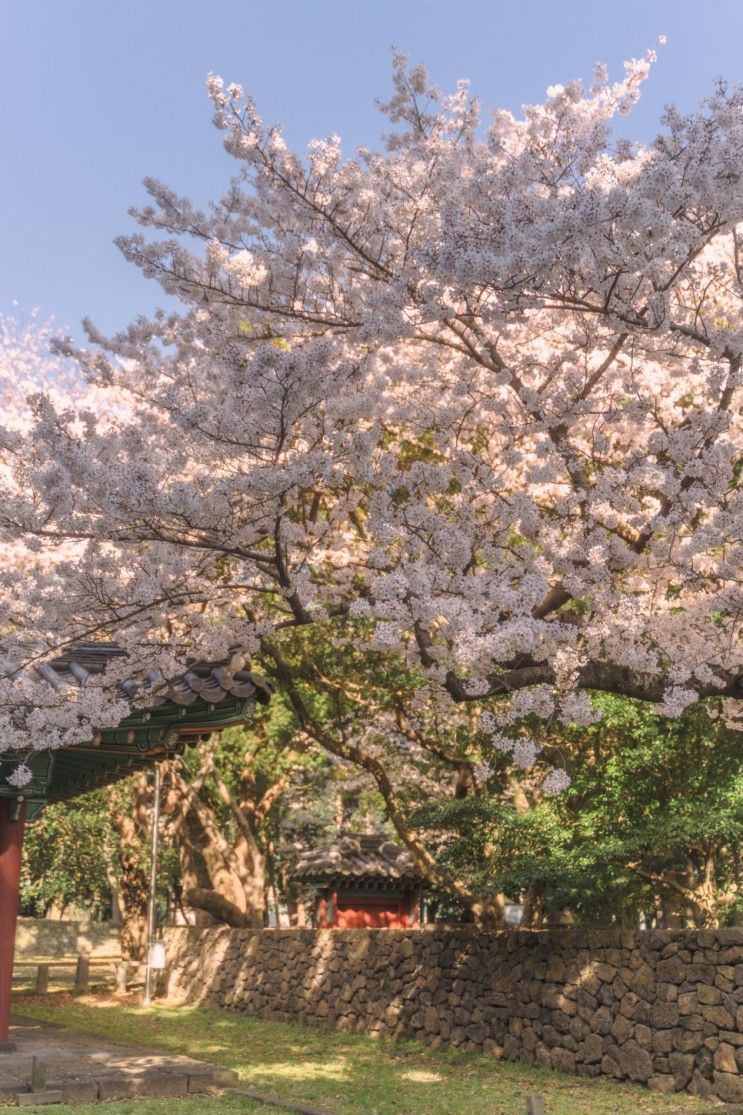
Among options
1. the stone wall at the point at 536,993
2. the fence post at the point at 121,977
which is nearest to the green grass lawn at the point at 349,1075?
the stone wall at the point at 536,993

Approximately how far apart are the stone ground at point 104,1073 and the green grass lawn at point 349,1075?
0.40 meters

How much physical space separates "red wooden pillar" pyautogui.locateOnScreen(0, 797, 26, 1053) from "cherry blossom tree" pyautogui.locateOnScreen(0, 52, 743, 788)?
186 cm

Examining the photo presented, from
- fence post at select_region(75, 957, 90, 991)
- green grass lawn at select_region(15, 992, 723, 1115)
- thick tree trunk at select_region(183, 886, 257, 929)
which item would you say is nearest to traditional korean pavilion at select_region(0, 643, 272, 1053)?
green grass lawn at select_region(15, 992, 723, 1115)

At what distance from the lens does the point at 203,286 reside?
26.4 feet

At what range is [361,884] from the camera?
2039 centimetres

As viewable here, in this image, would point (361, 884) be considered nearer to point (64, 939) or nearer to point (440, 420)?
point (440, 420)

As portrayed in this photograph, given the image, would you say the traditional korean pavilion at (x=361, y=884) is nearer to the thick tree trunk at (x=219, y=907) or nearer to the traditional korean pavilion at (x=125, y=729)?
the thick tree trunk at (x=219, y=907)

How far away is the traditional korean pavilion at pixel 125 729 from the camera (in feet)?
30.4

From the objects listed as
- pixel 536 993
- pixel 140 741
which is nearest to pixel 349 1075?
pixel 536 993

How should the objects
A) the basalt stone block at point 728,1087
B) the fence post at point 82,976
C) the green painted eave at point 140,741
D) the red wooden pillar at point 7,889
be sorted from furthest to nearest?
1. the fence post at point 82,976
2. the red wooden pillar at point 7,889
3. the basalt stone block at point 728,1087
4. the green painted eave at point 140,741

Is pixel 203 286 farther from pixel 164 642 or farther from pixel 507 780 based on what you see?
pixel 507 780

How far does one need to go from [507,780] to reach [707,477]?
9.23m

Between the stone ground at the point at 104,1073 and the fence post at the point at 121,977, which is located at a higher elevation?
the fence post at the point at 121,977

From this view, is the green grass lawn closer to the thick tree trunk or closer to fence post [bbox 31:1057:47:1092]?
fence post [bbox 31:1057:47:1092]
